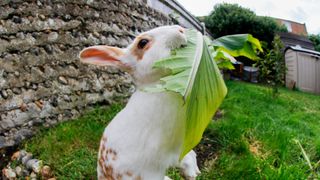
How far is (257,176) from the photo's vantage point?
9.19ft

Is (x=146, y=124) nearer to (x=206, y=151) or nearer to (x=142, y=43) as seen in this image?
(x=142, y=43)

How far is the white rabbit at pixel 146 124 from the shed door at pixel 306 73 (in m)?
11.9

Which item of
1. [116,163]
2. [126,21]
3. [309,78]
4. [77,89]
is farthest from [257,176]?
[309,78]

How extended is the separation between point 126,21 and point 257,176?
3.31m

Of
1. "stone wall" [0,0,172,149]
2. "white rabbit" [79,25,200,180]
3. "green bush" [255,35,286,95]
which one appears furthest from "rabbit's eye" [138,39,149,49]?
"green bush" [255,35,286,95]

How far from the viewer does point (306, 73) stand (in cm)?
1242

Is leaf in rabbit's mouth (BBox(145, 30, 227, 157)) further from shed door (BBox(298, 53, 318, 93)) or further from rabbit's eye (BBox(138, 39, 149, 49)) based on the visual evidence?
A: shed door (BBox(298, 53, 318, 93))

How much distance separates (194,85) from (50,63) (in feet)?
11.1

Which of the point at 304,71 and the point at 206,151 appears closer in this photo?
the point at 206,151

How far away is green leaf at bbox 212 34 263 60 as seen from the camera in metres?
1.53

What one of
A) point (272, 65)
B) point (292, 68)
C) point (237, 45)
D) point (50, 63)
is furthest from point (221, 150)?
point (292, 68)

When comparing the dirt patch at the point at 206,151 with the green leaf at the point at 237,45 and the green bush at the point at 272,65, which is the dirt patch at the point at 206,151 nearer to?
the green leaf at the point at 237,45

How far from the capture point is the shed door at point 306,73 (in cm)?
1234

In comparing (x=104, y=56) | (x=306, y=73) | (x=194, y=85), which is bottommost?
(x=306, y=73)
